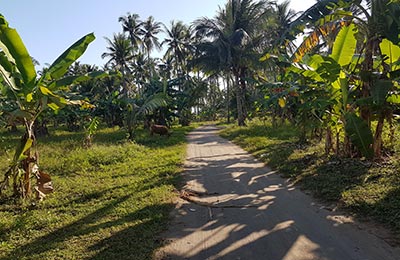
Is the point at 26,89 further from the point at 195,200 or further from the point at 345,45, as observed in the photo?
the point at 345,45

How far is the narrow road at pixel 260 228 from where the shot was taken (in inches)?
131

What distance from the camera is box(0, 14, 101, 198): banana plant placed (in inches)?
Answer: 194

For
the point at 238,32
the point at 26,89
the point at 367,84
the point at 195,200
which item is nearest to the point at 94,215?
the point at 195,200

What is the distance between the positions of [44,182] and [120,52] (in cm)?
3010

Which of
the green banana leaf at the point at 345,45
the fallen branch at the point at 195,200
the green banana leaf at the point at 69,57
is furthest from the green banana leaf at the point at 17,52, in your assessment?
the green banana leaf at the point at 345,45

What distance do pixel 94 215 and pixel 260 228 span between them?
254 cm

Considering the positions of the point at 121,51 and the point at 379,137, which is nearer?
the point at 379,137

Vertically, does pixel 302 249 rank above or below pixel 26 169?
below

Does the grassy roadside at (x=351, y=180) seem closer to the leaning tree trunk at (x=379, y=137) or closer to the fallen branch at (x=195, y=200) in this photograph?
the leaning tree trunk at (x=379, y=137)

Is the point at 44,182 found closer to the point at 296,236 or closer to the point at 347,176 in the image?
the point at 296,236

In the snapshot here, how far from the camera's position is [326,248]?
3.39 meters

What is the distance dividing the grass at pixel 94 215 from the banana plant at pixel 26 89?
0.47 m

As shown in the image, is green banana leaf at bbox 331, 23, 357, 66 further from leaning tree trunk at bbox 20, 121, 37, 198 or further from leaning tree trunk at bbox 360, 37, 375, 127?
leaning tree trunk at bbox 20, 121, 37, 198

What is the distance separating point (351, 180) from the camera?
555cm
